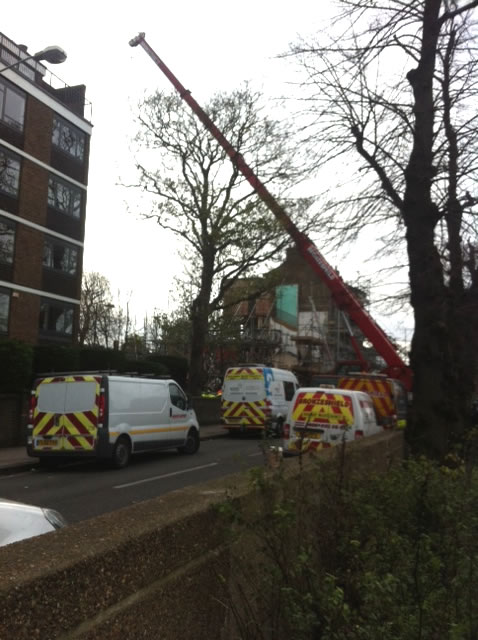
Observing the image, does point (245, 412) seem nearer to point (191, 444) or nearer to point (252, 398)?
point (252, 398)

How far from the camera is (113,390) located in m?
13.9

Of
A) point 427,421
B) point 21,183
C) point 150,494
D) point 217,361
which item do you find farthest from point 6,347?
point 217,361

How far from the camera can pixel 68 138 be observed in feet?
104

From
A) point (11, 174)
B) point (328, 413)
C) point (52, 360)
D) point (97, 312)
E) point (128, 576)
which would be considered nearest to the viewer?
point (128, 576)

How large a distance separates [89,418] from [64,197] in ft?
66.3

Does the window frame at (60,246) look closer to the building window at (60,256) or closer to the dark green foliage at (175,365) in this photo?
the building window at (60,256)

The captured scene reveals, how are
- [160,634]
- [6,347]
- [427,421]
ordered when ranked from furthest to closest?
[6,347] < [427,421] < [160,634]

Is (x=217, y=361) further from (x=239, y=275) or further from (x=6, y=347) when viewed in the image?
(x=6, y=347)

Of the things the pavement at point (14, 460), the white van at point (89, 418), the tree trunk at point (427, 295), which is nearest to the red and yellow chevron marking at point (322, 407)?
the tree trunk at point (427, 295)

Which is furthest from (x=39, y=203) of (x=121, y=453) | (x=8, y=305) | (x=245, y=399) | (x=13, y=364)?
(x=121, y=453)

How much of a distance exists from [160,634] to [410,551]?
1.79 m

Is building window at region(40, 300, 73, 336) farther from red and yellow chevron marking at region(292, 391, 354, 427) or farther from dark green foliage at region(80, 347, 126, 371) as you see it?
red and yellow chevron marking at region(292, 391, 354, 427)

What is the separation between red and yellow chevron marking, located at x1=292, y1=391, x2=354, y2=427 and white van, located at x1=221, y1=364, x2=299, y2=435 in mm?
10000

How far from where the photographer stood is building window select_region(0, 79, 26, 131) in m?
26.8
